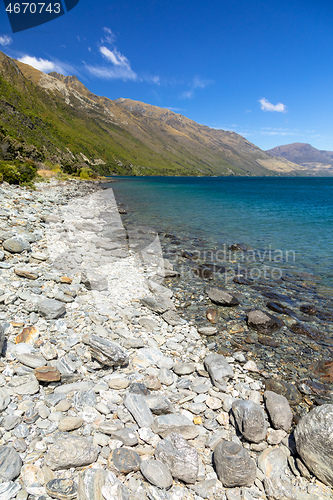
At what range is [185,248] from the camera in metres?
19.8

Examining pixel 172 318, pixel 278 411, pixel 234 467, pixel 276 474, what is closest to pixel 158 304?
pixel 172 318

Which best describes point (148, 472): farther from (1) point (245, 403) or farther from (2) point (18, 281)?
(2) point (18, 281)

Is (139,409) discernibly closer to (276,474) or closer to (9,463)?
(9,463)

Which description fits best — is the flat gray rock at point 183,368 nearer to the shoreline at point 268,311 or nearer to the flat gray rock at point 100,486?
the shoreline at point 268,311

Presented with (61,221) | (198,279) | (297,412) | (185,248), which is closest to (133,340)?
(297,412)

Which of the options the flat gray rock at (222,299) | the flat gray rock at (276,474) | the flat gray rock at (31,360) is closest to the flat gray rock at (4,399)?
the flat gray rock at (31,360)

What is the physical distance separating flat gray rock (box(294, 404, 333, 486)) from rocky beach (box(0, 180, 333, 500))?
2cm

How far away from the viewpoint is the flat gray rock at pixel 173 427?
4844 millimetres

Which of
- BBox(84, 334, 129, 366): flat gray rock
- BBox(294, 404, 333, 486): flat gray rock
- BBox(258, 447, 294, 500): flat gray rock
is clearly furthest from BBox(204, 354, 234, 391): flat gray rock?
BBox(84, 334, 129, 366): flat gray rock

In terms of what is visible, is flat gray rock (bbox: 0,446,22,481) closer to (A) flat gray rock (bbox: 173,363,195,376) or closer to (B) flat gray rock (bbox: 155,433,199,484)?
(B) flat gray rock (bbox: 155,433,199,484)

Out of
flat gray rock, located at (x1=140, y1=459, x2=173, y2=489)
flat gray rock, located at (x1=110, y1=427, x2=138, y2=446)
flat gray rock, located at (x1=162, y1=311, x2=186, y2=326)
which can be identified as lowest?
A: flat gray rock, located at (x1=162, y1=311, x2=186, y2=326)

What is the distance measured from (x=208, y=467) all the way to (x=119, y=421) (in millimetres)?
1829

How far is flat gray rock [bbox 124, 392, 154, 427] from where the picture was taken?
16.3 feet

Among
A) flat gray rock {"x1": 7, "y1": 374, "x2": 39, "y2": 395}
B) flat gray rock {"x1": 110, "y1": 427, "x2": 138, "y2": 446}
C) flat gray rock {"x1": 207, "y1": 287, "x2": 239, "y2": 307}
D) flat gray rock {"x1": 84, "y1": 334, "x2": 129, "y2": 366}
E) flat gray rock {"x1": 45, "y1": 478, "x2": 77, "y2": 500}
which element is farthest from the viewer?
flat gray rock {"x1": 207, "y1": 287, "x2": 239, "y2": 307}
